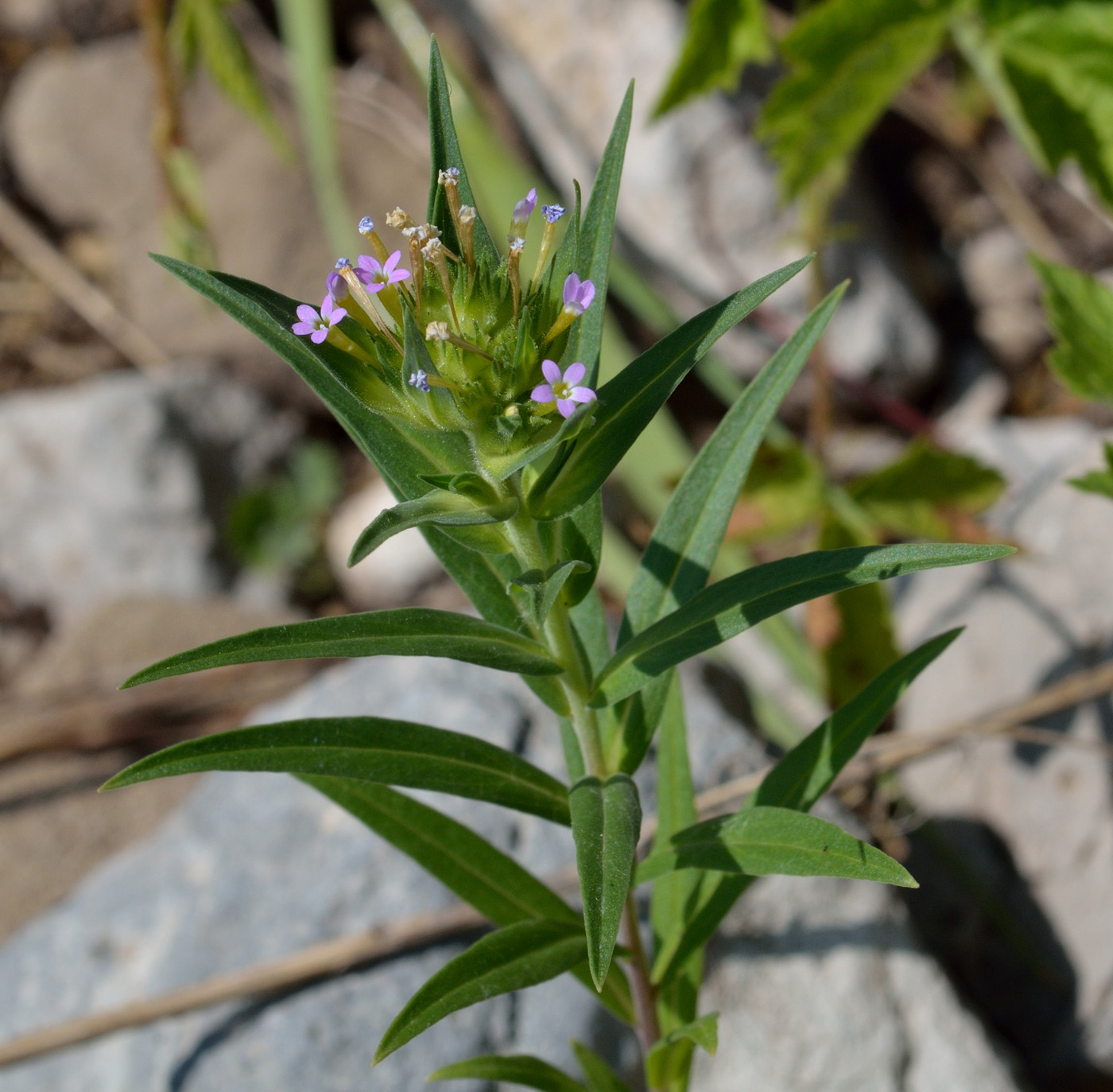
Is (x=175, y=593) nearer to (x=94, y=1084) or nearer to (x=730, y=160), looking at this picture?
(x=94, y=1084)

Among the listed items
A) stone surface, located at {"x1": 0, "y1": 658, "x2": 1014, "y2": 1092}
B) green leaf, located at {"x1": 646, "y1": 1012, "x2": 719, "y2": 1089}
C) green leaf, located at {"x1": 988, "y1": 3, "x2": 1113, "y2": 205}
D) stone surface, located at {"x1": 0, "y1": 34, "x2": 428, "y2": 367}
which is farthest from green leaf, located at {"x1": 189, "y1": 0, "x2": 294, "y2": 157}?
green leaf, located at {"x1": 646, "y1": 1012, "x2": 719, "y2": 1089}

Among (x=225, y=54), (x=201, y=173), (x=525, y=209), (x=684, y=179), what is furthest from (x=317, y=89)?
(x=525, y=209)

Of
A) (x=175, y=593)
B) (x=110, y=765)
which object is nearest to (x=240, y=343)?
(x=175, y=593)

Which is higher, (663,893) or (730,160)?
(730,160)

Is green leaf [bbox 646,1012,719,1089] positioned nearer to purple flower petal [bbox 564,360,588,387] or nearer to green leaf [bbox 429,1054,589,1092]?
green leaf [bbox 429,1054,589,1092]

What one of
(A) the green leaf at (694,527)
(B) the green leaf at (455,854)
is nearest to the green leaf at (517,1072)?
(B) the green leaf at (455,854)

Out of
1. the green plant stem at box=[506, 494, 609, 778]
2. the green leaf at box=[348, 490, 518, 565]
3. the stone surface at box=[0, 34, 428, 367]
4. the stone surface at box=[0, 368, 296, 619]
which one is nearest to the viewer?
the green leaf at box=[348, 490, 518, 565]
